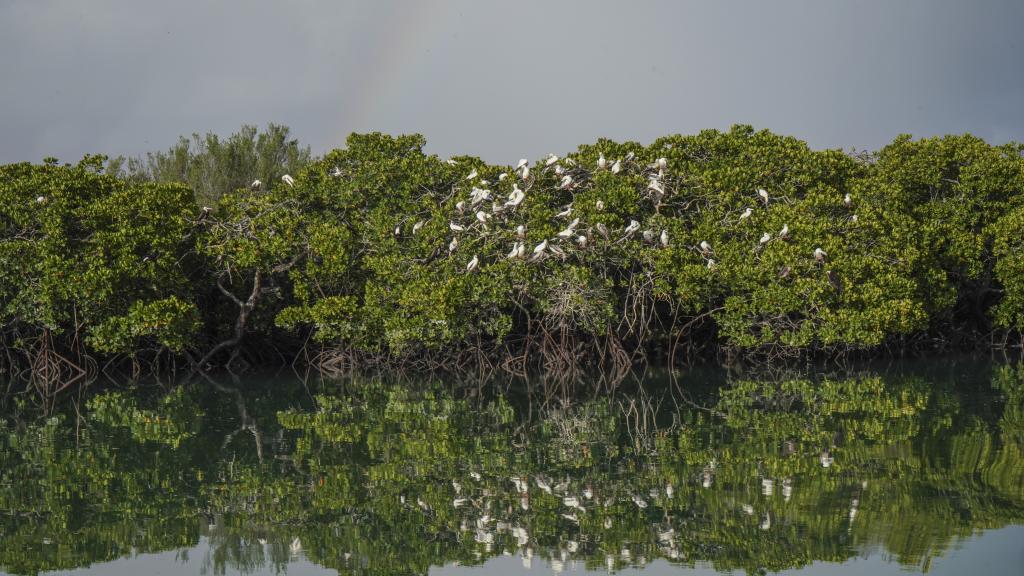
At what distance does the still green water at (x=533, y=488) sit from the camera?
21.1 feet

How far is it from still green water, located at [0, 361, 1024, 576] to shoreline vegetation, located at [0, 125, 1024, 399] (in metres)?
5.29

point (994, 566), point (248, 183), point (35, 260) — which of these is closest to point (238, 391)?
point (35, 260)

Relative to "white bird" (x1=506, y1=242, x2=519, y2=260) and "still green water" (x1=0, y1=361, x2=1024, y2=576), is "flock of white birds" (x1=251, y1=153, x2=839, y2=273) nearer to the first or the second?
"white bird" (x1=506, y1=242, x2=519, y2=260)

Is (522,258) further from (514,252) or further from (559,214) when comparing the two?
(559,214)

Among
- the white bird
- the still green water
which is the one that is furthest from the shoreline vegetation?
the still green water

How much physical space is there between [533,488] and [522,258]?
11.2 m

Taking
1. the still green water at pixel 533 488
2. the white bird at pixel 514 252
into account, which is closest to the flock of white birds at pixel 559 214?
the white bird at pixel 514 252

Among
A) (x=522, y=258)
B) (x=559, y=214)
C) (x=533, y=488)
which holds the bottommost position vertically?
(x=533, y=488)

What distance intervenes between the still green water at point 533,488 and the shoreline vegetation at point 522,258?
5.29 m

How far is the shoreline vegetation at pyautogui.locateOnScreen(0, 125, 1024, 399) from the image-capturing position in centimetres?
1902

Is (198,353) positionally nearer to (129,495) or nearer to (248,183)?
(248,183)

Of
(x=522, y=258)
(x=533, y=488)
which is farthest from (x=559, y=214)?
(x=533, y=488)

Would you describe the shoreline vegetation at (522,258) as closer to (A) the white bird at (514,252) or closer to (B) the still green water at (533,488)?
(A) the white bird at (514,252)

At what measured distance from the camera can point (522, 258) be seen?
1912 centimetres
